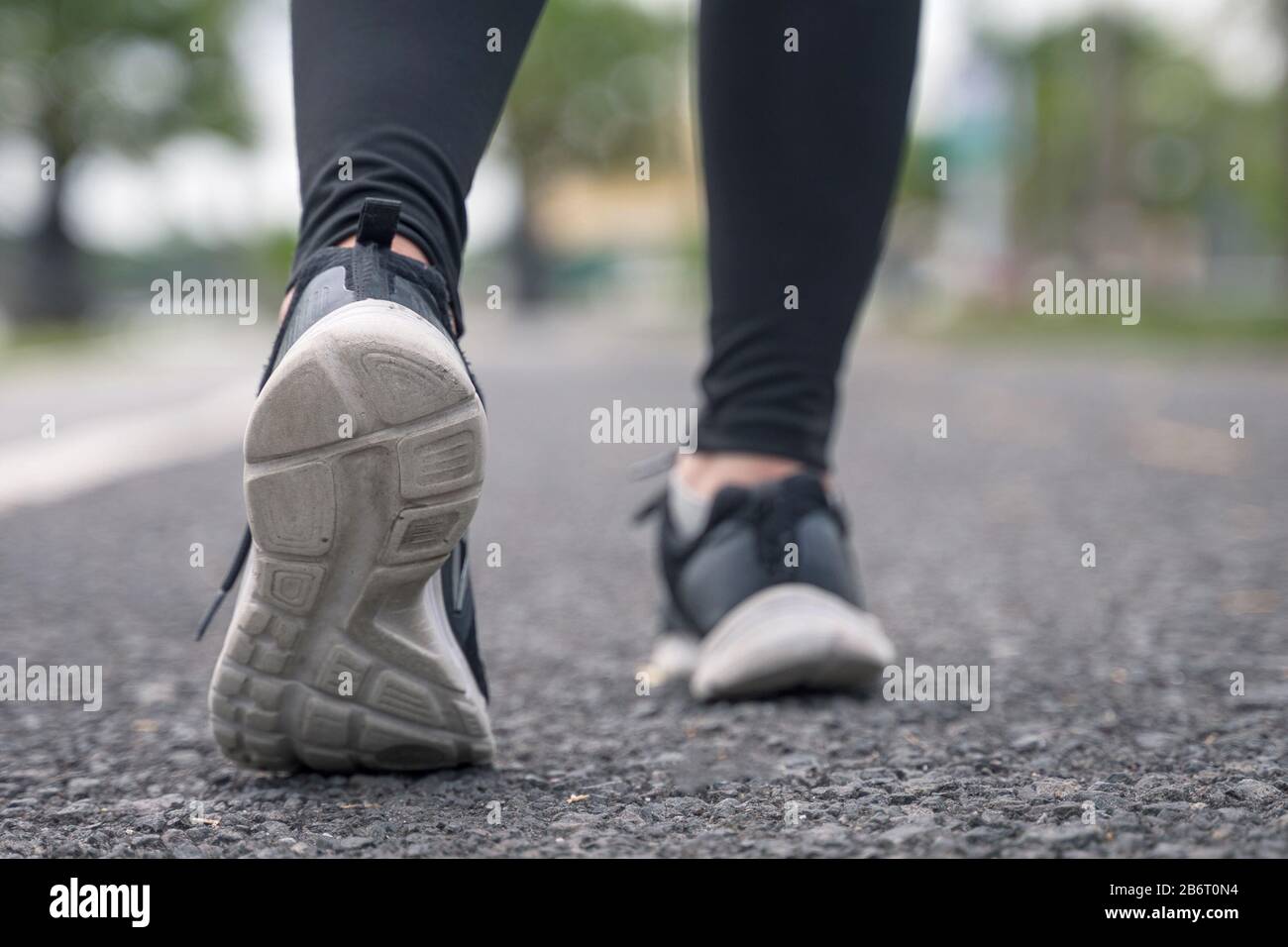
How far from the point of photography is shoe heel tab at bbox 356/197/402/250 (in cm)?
92

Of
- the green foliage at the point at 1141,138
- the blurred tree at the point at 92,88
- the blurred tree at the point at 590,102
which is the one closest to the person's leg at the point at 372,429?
the green foliage at the point at 1141,138

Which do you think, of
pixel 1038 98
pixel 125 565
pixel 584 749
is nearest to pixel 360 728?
pixel 584 749

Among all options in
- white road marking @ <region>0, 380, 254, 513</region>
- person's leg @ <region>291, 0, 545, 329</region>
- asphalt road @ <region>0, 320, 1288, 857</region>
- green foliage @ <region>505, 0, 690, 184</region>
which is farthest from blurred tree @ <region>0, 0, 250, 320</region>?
person's leg @ <region>291, 0, 545, 329</region>

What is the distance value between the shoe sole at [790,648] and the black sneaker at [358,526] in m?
0.29

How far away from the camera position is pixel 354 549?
89 cm

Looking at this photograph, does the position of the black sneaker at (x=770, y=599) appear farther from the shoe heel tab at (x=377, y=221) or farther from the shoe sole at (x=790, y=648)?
the shoe heel tab at (x=377, y=221)

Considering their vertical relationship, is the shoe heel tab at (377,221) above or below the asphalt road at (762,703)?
above

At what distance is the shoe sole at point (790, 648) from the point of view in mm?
1191

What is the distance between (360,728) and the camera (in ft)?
3.13

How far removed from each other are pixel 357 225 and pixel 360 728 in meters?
0.34

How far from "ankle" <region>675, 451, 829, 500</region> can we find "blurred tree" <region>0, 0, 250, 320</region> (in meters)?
16.3

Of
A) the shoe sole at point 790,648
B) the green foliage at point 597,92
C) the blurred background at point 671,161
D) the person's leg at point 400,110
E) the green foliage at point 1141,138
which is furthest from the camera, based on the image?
the green foliage at point 597,92

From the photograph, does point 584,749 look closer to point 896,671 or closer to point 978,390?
point 896,671

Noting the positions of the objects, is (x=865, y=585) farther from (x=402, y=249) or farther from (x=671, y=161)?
(x=671, y=161)
